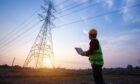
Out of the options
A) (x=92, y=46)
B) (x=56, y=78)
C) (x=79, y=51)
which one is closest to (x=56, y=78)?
(x=56, y=78)

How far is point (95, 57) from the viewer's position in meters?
7.66

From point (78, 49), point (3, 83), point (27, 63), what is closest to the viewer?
point (78, 49)

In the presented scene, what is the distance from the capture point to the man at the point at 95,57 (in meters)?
7.56

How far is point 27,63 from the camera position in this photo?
37.7 metres

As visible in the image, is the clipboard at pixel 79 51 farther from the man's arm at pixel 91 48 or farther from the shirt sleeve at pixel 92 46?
the shirt sleeve at pixel 92 46

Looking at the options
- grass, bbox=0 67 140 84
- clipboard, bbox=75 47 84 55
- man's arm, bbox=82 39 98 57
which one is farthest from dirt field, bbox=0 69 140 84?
man's arm, bbox=82 39 98 57

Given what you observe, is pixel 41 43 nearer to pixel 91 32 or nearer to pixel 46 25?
pixel 46 25

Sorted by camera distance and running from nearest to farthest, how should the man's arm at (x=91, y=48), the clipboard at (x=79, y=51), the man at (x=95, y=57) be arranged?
the man at (x=95, y=57) → the man's arm at (x=91, y=48) → the clipboard at (x=79, y=51)

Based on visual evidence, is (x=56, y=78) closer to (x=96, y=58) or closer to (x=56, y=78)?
(x=56, y=78)

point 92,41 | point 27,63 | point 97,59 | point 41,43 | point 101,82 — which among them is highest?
point 41,43

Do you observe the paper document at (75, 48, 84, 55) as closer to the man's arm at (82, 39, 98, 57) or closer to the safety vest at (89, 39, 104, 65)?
the man's arm at (82, 39, 98, 57)

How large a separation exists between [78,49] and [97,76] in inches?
42.2

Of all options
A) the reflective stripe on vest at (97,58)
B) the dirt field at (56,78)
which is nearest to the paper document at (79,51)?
the reflective stripe on vest at (97,58)

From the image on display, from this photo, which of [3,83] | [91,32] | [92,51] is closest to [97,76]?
[92,51]
